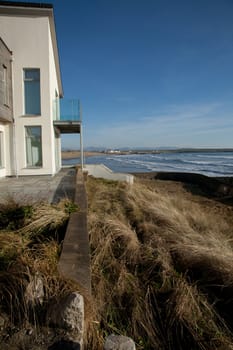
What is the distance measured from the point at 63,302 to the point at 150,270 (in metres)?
1.77

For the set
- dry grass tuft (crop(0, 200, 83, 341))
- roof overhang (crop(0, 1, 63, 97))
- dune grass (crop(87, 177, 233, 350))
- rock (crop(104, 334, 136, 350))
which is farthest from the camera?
roof overhang (crop(0, 1, 63, 97))

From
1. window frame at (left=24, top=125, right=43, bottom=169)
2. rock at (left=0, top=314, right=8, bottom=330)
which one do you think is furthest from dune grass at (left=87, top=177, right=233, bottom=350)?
window frame at (left=24, top=125, right=43, bottom=169)

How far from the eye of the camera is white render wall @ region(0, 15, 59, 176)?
→ 1144cm

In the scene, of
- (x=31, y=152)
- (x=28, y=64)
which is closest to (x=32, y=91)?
(x=28, y=64)

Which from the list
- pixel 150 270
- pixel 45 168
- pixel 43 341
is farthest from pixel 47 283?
pixel 45 168

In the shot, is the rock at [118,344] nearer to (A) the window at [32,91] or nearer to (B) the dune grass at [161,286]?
(B) the dune grass at [161,286]

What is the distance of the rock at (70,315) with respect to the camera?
2.07 meters

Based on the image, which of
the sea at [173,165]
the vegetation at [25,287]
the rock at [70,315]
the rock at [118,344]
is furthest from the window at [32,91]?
the sea at [173,165]

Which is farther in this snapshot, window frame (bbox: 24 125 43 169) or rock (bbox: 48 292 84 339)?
window frame (bbox: 24 125 43 169)

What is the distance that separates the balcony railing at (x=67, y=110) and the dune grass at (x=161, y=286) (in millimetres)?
9337

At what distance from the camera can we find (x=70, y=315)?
6.79 ft

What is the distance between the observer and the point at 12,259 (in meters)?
2.82

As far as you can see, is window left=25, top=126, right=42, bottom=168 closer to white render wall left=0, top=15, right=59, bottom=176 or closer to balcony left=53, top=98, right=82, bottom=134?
white render wall left=0, top=15, right=59, bottom=176

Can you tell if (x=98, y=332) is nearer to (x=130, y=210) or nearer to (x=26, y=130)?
(x=130, y=210)
